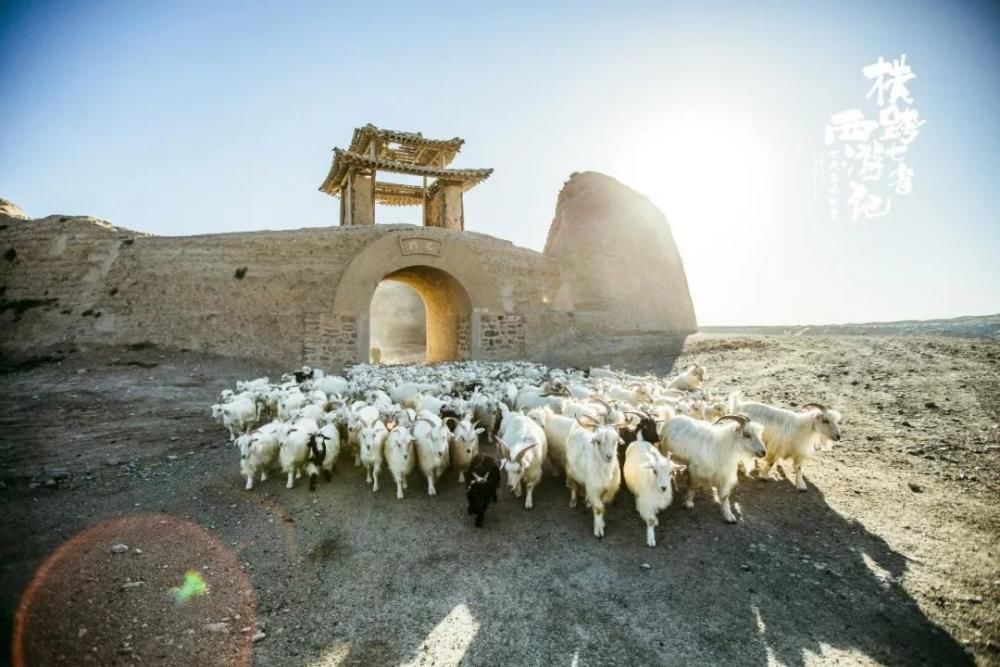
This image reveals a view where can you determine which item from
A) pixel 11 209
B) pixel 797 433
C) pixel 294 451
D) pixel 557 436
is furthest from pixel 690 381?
pixel 11 209

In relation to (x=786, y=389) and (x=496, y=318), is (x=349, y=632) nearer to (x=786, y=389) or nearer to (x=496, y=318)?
(x=786, y=389)

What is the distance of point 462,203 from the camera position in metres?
22.1

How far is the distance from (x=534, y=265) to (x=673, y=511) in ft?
45.6

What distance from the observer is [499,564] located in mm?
4672

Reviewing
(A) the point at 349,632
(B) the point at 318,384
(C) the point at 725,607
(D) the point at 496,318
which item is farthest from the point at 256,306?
(C) the point at 725,607

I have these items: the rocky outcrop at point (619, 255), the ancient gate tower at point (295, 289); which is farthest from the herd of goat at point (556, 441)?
the rocky outcrop at point (619, 255)

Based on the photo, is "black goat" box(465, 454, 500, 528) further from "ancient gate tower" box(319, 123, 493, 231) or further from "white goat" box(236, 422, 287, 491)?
"ancient gate tower" box(319, 123, 493, 231)

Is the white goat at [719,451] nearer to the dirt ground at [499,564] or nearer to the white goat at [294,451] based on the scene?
the dirt ground at [499,564]

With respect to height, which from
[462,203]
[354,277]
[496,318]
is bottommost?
[496,318]

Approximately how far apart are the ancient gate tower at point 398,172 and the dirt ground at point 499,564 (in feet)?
47.6

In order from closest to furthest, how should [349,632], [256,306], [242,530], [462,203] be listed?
[349,632], [242,530], [256,306], [462,203]

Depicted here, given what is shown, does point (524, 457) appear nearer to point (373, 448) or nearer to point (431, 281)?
point (373, 448)

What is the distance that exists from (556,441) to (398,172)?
55.5 ft

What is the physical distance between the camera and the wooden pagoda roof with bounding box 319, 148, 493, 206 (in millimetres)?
19156
